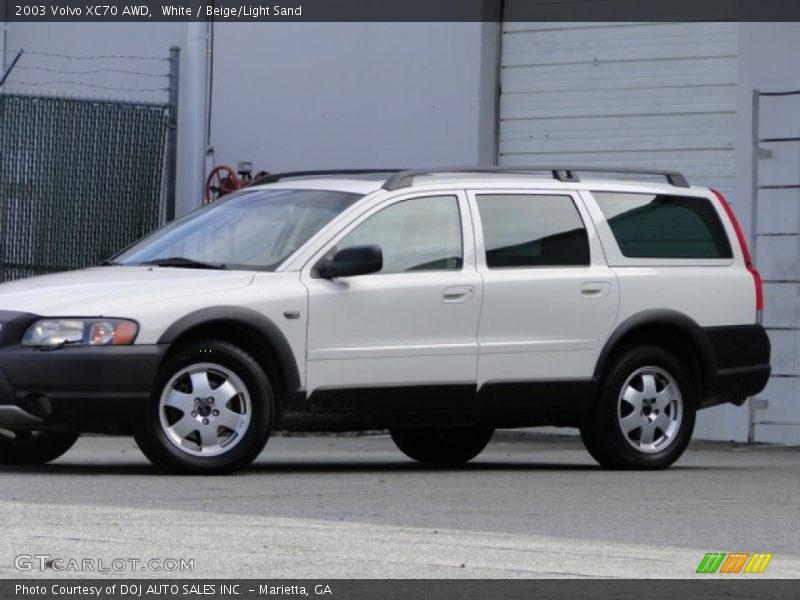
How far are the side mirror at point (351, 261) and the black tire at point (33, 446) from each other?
5.99 feet

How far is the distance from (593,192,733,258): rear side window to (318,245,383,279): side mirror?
72.9 inches

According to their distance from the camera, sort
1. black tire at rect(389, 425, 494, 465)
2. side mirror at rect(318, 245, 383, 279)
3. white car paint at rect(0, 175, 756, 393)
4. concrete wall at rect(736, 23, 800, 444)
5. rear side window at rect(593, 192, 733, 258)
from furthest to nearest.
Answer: concrete wall at rect(736, 23, 800, 444) → black tire at rect(389, 425, 494, 465) → rear side window at rect(593, 192, 733, 258) → side mirror at rect(318, 245, 383, 279) → white car paint at rect(0, 175, 756, 393)

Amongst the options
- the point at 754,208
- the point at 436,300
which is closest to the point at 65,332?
the point at 436,300

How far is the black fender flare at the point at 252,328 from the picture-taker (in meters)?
10.9

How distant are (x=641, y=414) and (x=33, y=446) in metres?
3.51

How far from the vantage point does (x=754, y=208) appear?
56.4 feet

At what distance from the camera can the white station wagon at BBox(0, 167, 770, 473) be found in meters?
10.9

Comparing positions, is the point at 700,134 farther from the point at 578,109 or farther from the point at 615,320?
the point at 615,320

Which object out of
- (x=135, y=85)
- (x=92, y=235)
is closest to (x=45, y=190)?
(x=92, y=235)

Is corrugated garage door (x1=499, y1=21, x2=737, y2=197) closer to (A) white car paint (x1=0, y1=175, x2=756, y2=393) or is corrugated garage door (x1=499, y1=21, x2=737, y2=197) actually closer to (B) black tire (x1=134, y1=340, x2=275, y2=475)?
(A) white car paint (x1=0, y1=175, x2=756, y2=393)

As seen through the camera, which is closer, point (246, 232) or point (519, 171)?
point (246, 232)

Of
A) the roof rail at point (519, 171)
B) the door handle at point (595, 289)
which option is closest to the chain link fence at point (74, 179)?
the roof rail at point (519, 171)
